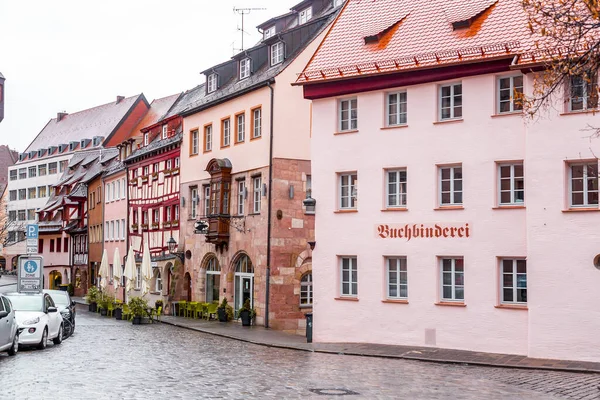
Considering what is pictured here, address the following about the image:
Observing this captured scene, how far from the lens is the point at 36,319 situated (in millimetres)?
24078

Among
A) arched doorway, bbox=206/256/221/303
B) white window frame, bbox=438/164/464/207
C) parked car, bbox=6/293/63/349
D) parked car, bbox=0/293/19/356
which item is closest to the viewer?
parked car, bbox=0/293/19/356

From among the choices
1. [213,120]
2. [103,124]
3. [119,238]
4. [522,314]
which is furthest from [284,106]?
[103,124]

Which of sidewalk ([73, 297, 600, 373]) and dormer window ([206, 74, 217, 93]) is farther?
dormer window ([206, 74, 217, 93])

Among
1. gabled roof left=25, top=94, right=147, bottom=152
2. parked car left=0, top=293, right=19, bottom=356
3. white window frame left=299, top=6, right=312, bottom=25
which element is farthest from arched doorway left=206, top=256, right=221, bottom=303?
gabled roof left=25, top=94, right=147, bottom=152

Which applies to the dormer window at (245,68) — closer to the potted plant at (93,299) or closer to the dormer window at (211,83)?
the dormer window at (211,83)

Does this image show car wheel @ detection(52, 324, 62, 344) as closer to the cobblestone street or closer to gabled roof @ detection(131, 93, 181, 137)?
the cobblestone street

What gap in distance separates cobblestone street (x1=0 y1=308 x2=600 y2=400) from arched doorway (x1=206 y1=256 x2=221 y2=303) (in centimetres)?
1556

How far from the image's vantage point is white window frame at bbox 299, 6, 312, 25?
41469 millimetres

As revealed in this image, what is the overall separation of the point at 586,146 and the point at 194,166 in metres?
24.5

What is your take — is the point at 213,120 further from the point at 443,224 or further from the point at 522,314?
the point at 522,314

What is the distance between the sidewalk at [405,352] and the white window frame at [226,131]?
31.9ft

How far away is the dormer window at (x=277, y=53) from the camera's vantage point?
38281 millimetres

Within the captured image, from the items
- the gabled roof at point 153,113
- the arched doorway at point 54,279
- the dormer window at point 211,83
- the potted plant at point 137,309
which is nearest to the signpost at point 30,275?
the potted plant at point 137,309

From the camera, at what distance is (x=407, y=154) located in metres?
26.7
